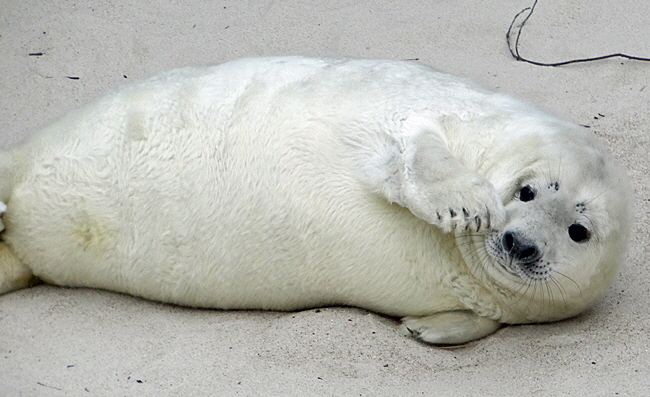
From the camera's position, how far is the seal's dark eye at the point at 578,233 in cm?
303

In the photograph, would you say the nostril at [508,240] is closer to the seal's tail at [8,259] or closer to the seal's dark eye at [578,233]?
the seal's dark eye at [578,233]

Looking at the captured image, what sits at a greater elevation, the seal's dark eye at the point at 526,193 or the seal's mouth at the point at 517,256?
the seal's dark eye at the point at 526,193

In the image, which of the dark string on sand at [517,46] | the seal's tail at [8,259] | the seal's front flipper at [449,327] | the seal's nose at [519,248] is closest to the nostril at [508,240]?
the seal's nose at [519,248]

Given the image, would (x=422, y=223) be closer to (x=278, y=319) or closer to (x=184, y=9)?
(x=278, y=319)

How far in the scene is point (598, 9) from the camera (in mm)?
5527

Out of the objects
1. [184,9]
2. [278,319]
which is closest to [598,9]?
[184,9]

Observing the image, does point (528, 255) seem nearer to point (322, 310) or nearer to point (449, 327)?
point (449, 327)

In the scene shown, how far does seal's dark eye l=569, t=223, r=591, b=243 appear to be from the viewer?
9.95 feet

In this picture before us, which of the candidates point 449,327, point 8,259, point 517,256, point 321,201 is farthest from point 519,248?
point 8,259

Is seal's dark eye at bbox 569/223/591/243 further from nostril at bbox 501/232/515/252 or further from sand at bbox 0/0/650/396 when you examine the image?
sand at bbox 0/0/650/396

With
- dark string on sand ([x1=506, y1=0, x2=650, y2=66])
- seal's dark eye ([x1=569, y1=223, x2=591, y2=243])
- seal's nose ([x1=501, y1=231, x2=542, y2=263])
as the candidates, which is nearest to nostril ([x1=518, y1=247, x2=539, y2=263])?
seal's nose ([x1=501, y1=231, x2=542, y2=263])

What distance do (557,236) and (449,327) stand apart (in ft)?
1.69

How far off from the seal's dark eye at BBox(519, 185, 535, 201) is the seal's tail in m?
1.93

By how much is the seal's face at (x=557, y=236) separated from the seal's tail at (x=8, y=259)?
173 centimetres
